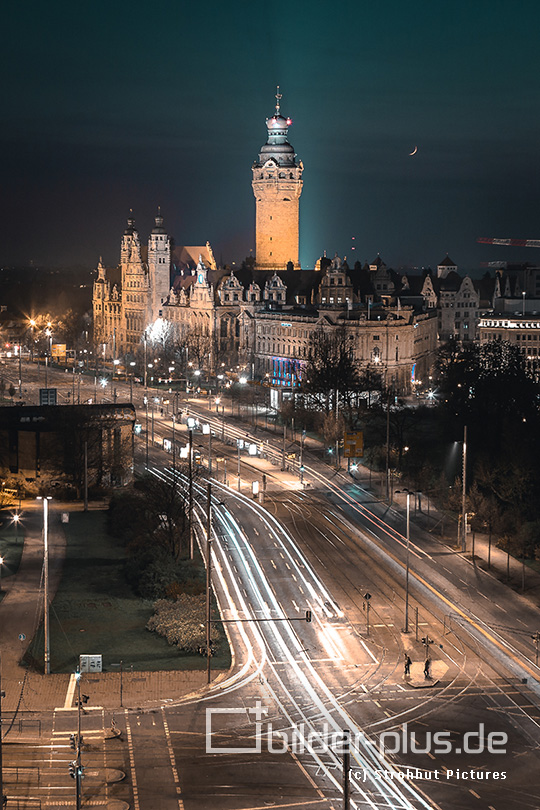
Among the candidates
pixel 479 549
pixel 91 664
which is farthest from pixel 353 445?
pixel 91 664

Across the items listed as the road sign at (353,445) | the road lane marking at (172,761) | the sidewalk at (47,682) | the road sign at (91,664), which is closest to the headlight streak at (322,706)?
the sidewalk at (47,682)

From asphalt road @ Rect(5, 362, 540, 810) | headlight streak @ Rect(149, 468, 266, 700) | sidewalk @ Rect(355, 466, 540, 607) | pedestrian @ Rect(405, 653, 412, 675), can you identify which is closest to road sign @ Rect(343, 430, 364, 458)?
sidewalk @ Rect(355, 466, 540, 607)

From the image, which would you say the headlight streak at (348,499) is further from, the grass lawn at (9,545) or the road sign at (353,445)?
the grass lawn at (9,545)

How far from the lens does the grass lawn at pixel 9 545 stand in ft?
236

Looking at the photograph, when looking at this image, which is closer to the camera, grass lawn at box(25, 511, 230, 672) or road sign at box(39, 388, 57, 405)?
grass lawn at box(25, 511, 230, 672)

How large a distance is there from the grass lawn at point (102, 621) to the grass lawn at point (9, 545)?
122 inches

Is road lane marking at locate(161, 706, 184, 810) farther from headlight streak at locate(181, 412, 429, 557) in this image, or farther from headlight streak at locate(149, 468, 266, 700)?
headlight streak at locate(181, 412, 429, 557)

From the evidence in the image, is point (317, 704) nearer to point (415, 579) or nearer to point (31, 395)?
point (415, 579)

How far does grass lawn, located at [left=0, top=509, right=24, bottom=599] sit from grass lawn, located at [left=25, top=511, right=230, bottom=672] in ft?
10.2

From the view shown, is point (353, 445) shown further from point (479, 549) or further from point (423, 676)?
point (423, 676)

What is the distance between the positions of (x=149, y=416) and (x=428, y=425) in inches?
1229

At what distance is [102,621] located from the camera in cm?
6406

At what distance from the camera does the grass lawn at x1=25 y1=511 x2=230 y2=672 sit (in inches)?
2301

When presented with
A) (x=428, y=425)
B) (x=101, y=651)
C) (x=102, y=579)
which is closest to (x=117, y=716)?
(x=101, y=651)
